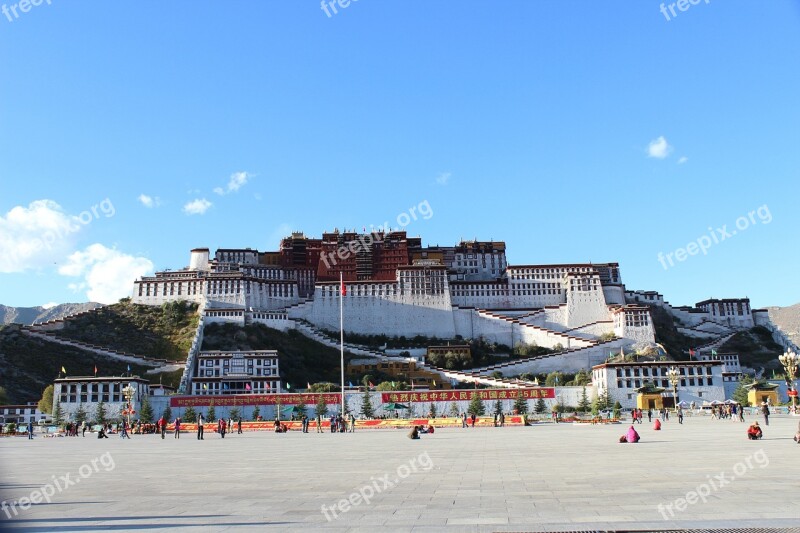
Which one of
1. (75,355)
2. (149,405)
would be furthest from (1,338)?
(149,405)

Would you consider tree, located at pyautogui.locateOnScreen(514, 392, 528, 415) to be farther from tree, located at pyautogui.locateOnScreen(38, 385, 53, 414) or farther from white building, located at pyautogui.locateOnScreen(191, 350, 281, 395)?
tree, located at pyautogui.locateOnScreen(38, 385, 53, 414)

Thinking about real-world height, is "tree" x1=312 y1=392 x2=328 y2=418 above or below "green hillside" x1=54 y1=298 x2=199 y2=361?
below

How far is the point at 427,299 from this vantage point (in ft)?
355

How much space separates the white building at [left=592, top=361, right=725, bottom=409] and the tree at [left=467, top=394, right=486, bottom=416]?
1374 cm

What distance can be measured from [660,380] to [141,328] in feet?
224

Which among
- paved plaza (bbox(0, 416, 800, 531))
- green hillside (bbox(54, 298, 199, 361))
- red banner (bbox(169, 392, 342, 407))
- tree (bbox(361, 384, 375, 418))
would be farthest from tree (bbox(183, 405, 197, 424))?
paved plaza (bbox(0, 416, 800, 531))

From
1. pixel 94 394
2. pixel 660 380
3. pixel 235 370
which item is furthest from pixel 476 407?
pixel 94 394

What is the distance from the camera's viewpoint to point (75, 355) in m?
85.5

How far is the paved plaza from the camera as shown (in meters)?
9.38

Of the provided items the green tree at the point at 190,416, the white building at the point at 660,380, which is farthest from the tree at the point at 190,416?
the white building at the point at 660,380

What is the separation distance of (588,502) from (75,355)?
8661 centimetres

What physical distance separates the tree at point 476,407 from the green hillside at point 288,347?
80.0 feet

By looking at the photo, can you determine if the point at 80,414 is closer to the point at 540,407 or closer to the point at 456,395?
the point at 456,395

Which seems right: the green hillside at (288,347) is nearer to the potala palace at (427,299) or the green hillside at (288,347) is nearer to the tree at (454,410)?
the potala palace at (427,299)
